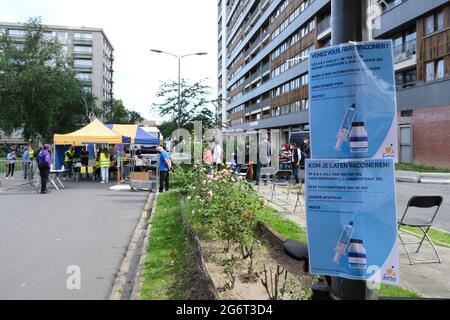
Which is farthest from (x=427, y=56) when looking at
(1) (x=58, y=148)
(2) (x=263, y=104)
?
→ (2) (x=263, y=104)

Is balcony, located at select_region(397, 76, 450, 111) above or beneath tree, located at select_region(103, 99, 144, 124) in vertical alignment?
beneath

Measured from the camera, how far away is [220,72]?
409 feet

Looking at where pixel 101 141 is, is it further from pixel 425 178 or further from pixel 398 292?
pixel 398 292

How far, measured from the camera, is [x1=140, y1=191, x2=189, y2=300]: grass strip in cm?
497

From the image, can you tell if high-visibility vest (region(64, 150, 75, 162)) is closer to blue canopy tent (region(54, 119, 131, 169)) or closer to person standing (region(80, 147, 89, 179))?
person standing (region(80, 147, 89, 179))

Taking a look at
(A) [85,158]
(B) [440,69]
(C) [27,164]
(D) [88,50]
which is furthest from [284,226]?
(D) [88,50]

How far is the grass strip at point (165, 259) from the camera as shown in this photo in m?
4.97

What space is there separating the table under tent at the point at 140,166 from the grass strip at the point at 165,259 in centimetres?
751

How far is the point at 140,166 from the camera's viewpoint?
840 inches

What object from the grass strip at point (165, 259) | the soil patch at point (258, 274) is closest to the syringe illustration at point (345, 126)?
the soil patch at point (258, 274)

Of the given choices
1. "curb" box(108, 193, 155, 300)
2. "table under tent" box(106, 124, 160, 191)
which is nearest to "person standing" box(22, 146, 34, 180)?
"table under tent" box(106, 124, 160, 191)

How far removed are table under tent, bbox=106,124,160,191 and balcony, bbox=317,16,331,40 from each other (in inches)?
997
